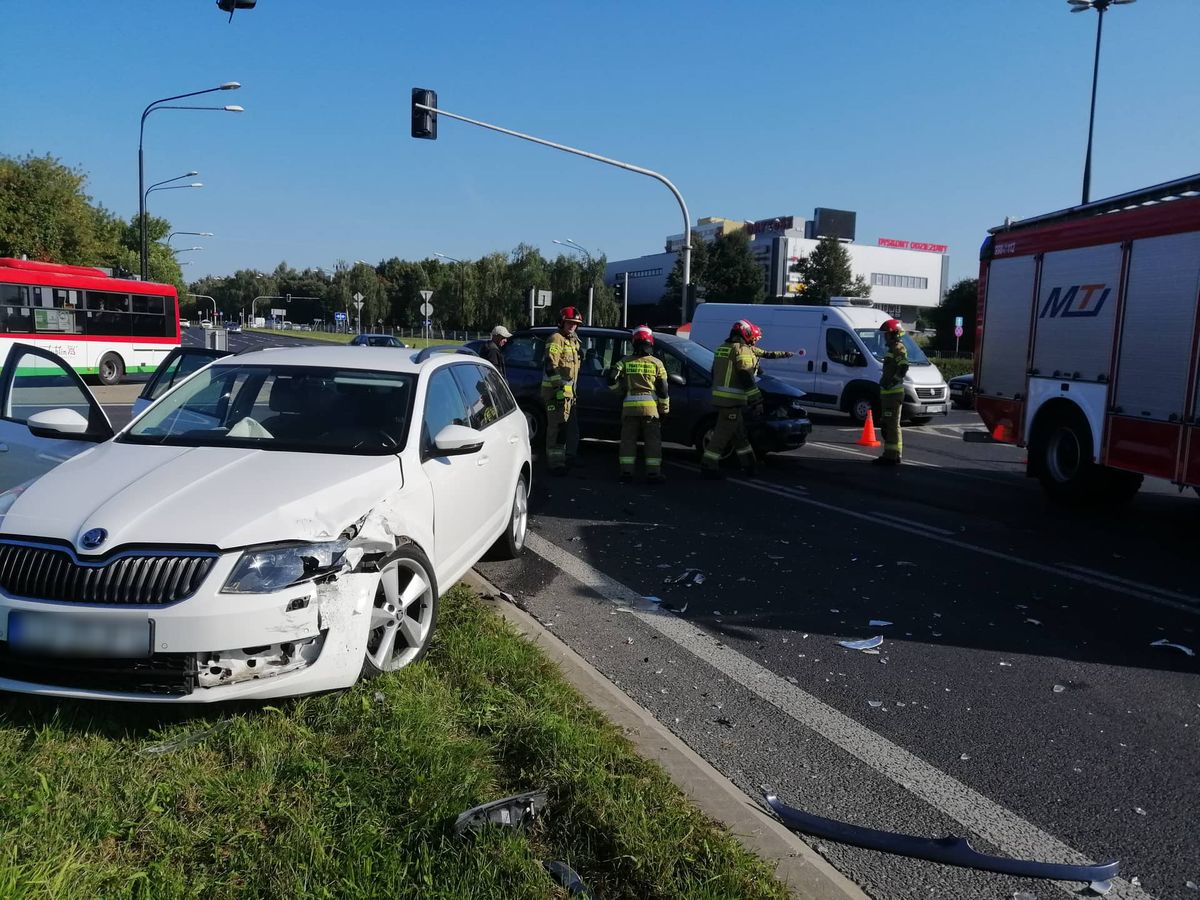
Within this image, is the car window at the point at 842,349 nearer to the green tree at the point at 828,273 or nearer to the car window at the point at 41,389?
the car window at the point at 41,389

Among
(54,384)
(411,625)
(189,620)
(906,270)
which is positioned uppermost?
(906,270)

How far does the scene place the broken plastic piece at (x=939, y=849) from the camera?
119 inches

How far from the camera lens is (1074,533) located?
848 cm

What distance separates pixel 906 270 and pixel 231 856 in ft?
361

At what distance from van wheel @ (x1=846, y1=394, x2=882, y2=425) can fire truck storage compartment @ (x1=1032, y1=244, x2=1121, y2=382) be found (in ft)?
27.9

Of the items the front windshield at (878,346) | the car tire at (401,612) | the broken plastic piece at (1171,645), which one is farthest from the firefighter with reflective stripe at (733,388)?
the front windshield at (878,346)

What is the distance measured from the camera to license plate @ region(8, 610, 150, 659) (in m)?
3.29

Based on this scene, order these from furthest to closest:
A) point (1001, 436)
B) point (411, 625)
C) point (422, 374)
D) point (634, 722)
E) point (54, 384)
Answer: point (1001, 436) < point (54, 384) < point (422, 374) < point (411, 625) < point (634, 722)

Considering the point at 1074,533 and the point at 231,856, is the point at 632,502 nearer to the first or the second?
the point at 1074,533

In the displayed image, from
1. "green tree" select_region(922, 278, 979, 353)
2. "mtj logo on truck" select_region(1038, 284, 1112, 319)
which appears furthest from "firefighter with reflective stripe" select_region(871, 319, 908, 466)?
"green tree" select_region(922, 278, 979, 353)

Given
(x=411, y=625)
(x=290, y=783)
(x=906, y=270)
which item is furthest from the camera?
(x=906, y=270)

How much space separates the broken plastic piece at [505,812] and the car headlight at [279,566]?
1.14m

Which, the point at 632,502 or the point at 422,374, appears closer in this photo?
the point at 422,374

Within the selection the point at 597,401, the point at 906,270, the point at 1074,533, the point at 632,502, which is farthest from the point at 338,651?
the point at 906,270
